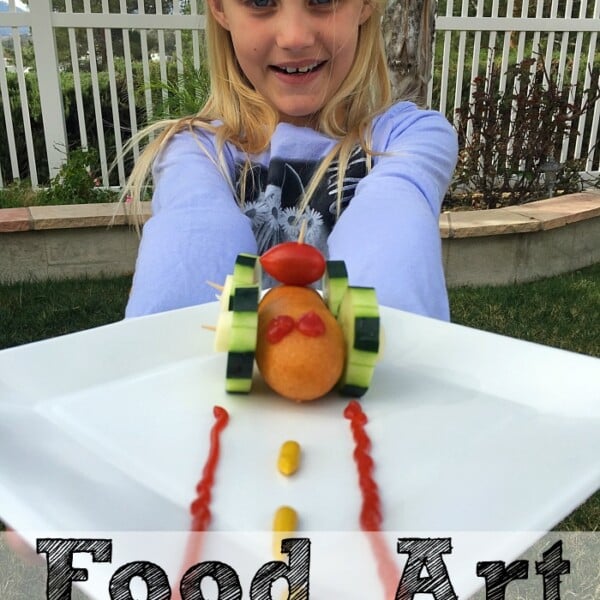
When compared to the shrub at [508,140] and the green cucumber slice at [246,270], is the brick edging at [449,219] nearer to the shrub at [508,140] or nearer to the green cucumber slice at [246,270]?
the shrub at [508,140]

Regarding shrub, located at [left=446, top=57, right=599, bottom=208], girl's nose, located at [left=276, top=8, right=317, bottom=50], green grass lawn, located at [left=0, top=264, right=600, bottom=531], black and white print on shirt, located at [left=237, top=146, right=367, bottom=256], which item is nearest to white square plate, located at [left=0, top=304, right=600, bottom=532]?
black and white print on shirt, located at [left=237, top=146, right=367, bottom=256]

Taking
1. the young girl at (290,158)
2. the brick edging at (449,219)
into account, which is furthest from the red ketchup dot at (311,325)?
the brick edging at (449,219)

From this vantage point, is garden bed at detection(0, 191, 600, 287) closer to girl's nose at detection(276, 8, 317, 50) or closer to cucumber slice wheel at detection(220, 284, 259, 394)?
girl's nose at detection(276, 8, 317, 50)

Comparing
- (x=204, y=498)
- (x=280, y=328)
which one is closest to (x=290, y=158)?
(x=280, y=328)

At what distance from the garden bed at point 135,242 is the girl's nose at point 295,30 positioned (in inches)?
93.5

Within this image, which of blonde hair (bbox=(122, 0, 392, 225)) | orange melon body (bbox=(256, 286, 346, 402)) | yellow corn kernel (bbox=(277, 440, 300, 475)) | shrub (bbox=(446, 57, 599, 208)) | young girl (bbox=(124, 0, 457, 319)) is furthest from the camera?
shrub (bbox=(446, 57, 599, 208))

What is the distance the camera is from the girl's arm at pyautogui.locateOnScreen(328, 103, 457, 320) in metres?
1.13

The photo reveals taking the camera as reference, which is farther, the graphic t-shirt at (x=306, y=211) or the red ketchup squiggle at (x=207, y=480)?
the graphic t-shirt at (x=306, y=211)

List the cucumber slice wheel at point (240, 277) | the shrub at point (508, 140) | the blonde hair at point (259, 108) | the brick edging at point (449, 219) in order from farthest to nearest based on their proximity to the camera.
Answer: the shrub at point (508, 140)
the brick edging at point (449, 219)
the blonde hair at point (259, 108)
the cucumber slice wheel at point (240, 277)

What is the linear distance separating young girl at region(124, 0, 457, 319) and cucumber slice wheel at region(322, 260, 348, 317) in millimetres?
231

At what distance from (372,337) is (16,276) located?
11.8 feet

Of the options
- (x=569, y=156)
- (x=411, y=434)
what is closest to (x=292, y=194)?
(x=411, y=434)

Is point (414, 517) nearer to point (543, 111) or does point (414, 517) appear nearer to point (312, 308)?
point (312, 308)

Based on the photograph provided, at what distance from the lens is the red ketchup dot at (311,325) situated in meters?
0.80
